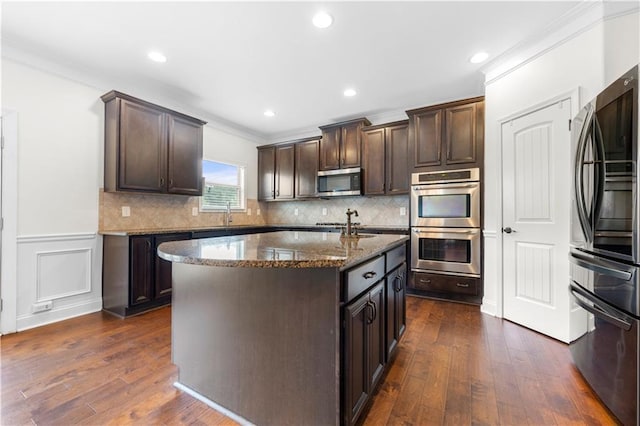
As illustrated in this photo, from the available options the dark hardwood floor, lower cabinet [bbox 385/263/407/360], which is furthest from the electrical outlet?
lower cabinet [bbox 385/263/407/360]

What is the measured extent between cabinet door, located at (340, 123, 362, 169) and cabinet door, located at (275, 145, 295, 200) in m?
1.05

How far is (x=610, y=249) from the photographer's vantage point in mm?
1532

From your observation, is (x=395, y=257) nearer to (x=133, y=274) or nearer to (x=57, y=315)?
(x=133, y=274)

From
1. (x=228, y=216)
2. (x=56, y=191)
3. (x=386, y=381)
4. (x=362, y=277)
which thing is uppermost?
(x=56, y=191)

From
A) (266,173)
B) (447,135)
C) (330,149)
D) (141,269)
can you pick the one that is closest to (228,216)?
(266,173)

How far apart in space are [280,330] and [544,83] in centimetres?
315

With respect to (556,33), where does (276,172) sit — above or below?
below

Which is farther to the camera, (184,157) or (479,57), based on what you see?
(184,157)

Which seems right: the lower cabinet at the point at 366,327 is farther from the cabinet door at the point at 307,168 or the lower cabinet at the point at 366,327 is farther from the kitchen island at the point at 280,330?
the cabinet door at the point at 307,168

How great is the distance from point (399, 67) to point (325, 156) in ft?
6.22

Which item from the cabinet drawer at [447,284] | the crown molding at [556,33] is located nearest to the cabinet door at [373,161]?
the cabinet drawer at [447,284]

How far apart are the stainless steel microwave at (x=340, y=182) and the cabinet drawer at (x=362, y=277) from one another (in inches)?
104

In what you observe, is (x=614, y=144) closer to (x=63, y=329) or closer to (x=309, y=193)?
(x=309, y=193)

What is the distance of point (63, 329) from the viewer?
2.56 meters
